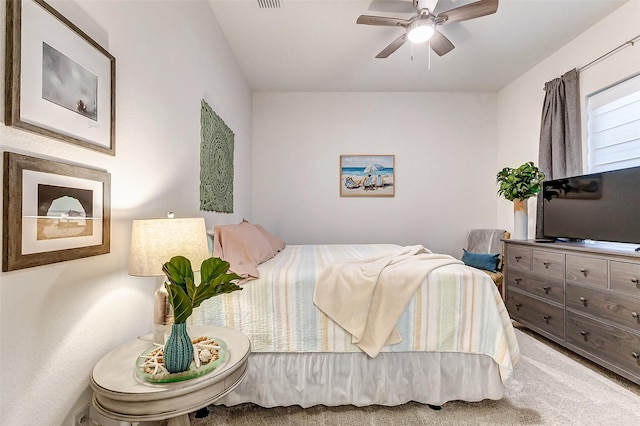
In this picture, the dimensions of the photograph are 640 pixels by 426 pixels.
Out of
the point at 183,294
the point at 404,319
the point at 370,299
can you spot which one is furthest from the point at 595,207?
the point at 183,294

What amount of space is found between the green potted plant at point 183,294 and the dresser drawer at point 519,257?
9.21 ft

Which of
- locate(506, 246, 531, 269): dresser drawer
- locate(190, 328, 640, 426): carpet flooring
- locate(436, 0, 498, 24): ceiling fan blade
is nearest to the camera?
locate(190, 328, 640, 426): carpet flooring

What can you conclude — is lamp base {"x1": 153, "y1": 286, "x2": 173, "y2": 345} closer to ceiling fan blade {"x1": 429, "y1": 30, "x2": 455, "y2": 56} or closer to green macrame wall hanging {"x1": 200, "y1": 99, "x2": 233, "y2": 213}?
green macrame wall hanging {"x1": 200, "y1": 99, "x2": 233, "y2": 213}

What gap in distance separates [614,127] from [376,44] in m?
2.25

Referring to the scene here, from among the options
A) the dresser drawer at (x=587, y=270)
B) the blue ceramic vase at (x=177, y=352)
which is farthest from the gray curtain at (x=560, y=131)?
the blue ceramic vase at (x=177, y=352)

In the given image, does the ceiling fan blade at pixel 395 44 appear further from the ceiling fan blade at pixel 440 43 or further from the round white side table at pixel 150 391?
the round white side table at pixel 150 391

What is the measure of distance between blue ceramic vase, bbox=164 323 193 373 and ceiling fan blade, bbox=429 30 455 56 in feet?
8.87

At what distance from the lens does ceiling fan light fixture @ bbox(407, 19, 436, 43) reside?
2.19 metres

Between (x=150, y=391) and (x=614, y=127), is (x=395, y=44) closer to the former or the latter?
(x=614, y=127)

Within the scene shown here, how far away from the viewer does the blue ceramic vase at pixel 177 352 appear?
99 cm

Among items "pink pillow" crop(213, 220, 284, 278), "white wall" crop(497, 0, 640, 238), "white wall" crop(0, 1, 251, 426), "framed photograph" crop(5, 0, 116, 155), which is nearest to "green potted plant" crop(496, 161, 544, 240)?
"white wall" crop(497, 0, 640, 238)

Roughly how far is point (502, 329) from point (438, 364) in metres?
0.41

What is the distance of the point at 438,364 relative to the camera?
5.51 ft

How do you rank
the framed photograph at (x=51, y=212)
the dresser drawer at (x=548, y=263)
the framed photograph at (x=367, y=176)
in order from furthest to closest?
the framed photograph at (x=367, y=176) → the dresser drawer at (x=548, y=263) → the framed photograph at (x=51, y=212)
